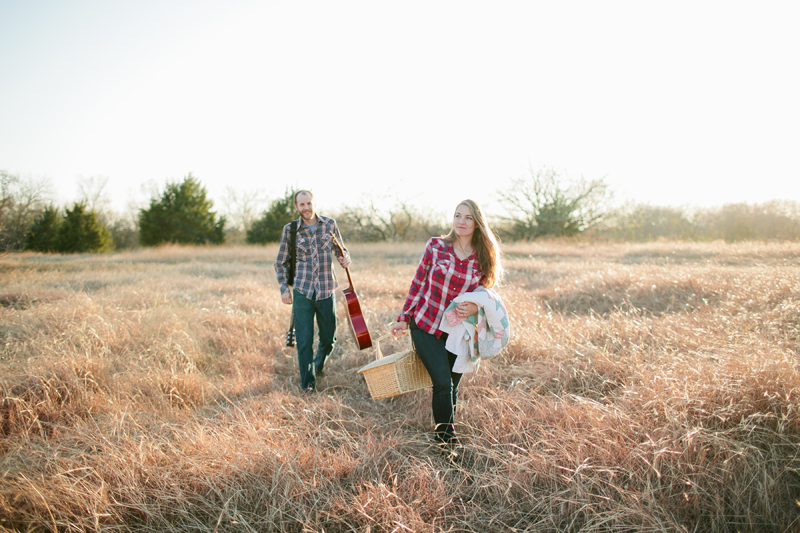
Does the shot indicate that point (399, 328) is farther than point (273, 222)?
No

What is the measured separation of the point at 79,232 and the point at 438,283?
110ft

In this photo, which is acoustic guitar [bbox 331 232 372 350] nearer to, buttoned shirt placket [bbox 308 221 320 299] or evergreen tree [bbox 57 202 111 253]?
buttoned shirt placket [bbox 308 221 320 299]

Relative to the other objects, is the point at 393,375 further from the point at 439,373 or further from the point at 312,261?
the point at 312,261

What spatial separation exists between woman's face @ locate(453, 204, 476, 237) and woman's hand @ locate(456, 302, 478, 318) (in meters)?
0.54

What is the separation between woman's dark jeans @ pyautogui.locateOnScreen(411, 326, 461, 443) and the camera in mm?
2922

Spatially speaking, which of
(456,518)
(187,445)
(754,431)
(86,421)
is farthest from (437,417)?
(86,421)

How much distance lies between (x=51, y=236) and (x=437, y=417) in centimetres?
3496

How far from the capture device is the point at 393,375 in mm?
3119

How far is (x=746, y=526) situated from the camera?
7.26ft

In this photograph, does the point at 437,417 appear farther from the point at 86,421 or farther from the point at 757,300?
the point at 757,300

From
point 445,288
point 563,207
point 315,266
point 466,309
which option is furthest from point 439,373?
point 563,207

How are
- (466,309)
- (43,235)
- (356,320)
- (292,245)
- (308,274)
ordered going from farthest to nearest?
1. (43,235)
2. (292,245)
3. (308,274)
4. (356,320)
5. (466,309)

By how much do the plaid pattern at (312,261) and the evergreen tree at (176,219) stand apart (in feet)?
92.7

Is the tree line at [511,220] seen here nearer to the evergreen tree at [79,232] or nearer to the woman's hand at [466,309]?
the evergreen tree at [79,232]
